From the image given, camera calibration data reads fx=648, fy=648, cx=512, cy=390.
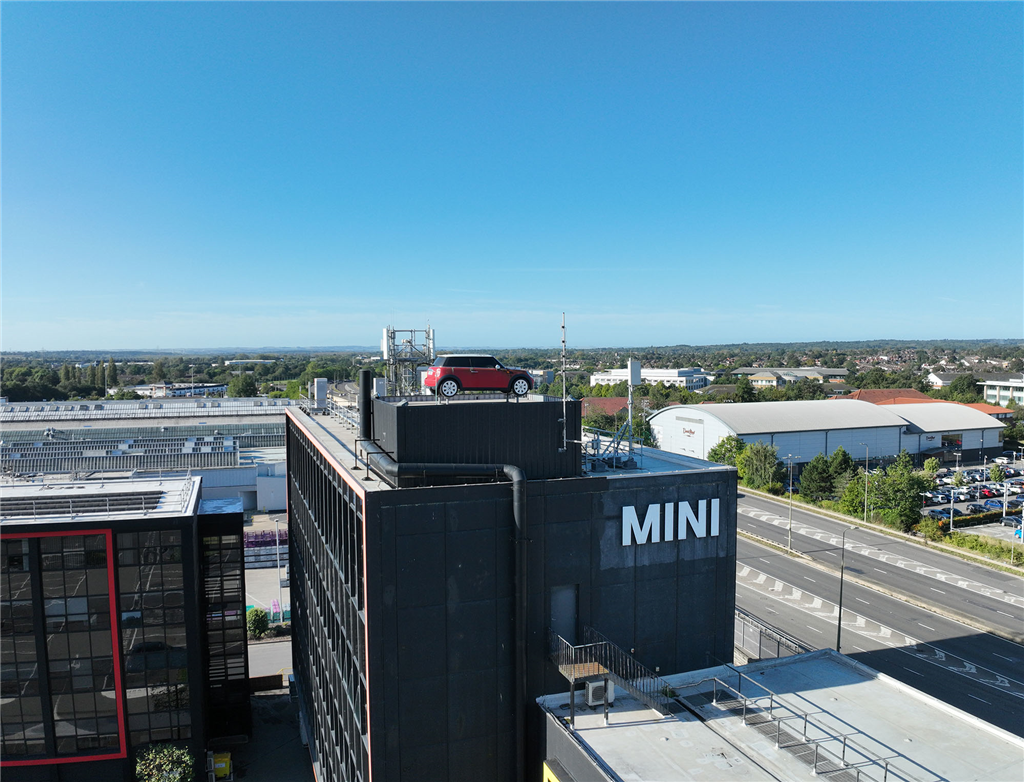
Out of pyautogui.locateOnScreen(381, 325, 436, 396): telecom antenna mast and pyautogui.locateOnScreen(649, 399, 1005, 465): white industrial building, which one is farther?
pyautogui.locateOnScreen(649, 399, 1005, 465): white industrial building

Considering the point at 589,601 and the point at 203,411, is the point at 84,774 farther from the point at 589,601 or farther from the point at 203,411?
the point at 203,411

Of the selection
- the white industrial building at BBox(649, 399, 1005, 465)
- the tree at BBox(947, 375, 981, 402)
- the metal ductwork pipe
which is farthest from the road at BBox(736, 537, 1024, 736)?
the tree at BBox(947, 375, 981, 402)

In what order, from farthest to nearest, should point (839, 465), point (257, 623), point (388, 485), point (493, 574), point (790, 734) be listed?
point (839, 465) → point (257, 623) → point (388, 485) → point (493, 574) → point (790, 734)

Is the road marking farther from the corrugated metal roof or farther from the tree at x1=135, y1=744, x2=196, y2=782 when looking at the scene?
the tree at x1=135, y1=744, x2=196, y2=782

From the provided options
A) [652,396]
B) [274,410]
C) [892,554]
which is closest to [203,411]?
[274,410]

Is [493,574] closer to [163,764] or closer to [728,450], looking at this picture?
[163,764]

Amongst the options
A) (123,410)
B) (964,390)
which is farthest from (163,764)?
(964,390)
